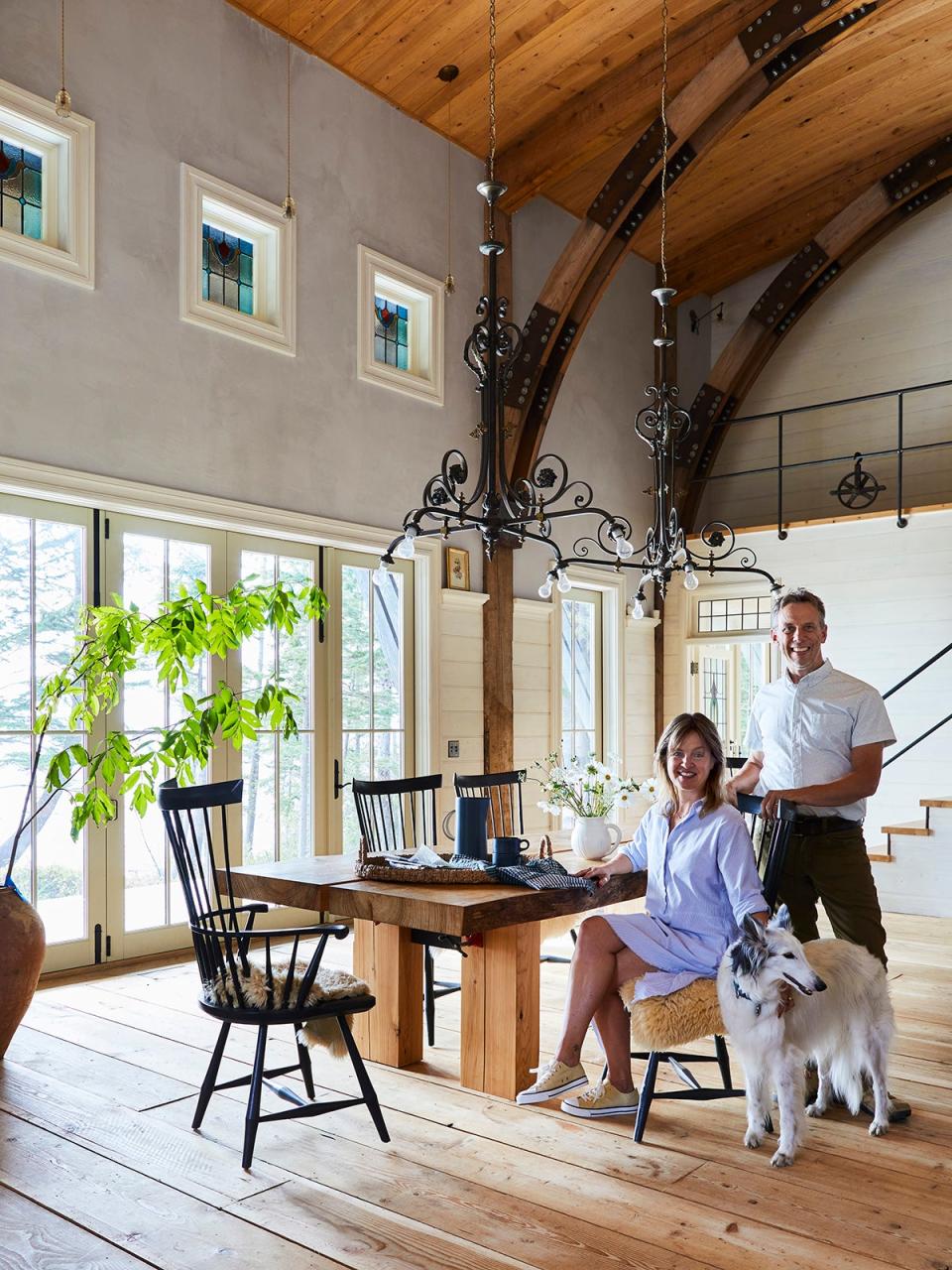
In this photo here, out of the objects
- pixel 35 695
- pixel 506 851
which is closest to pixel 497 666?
pixel 35 695

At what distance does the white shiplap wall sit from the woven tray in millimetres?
4515

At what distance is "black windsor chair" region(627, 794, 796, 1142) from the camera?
3.02 m

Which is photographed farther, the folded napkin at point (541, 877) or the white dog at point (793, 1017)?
the folded napkin at point (541, 877)

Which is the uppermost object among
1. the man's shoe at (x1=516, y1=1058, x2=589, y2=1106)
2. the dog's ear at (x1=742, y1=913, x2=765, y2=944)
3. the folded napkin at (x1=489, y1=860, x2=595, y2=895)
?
the folded napkin at (x1=489, y1=860, x2=595, y2=895)

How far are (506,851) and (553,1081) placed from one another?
80 centimetres

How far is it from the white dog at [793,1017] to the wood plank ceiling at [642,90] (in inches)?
191

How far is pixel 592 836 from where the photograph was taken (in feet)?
13.5

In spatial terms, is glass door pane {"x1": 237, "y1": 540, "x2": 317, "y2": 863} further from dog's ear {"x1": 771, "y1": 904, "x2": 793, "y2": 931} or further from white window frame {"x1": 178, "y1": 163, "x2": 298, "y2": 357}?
dog's ear {"x1": 771, "y1": 904, "x2": 793, "y2": 931}

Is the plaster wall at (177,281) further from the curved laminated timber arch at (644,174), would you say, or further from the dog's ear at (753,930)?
the dog's ear at (753,930)

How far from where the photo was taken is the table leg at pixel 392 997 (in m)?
3.79

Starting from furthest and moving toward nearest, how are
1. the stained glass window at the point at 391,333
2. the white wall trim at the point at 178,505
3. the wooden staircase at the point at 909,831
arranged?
1. the stained glass window at the point at 391,333
2. the wooden staircase at the point at 909,831
3. the white wall trim at the point at 178,505

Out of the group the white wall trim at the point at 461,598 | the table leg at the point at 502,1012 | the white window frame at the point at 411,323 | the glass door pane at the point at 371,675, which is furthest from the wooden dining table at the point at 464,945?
the white window frame at the point at 411,323

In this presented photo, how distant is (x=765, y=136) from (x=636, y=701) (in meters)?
3.98

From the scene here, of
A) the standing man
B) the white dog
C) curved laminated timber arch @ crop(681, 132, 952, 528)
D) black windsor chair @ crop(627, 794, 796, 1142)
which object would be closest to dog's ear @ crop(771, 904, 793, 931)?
the white dog
